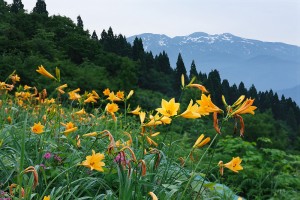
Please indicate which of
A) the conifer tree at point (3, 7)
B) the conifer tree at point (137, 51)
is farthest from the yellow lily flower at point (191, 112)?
the conifer tree at point (137, 51)

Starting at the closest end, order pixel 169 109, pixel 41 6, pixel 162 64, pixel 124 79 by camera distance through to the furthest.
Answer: pixel 169 109
pixel 124 79
pixel 41 6
pixel 162 64

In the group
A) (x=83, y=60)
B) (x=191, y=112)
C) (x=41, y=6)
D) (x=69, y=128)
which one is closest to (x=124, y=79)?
(x=83, y=60)

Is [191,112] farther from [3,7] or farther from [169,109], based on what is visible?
[3,7]

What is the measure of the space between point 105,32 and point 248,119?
22.7m

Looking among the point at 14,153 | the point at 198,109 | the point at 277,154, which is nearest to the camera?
the point at 198,109

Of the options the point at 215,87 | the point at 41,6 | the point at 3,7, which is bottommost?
the point at 215,87

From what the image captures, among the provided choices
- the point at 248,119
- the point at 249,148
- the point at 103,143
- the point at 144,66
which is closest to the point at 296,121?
the point at 144,66

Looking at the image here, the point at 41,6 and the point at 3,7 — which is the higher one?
the point at 41,6

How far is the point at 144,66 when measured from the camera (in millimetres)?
42531

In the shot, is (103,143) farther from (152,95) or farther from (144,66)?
(144,66)

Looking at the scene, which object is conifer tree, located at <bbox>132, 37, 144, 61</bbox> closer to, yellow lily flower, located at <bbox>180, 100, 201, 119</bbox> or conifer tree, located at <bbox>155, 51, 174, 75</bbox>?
conifer tree, located at <bbox>155, 51, 174, 75</bbox>

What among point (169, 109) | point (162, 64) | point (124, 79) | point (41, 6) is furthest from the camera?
point (162, 64)

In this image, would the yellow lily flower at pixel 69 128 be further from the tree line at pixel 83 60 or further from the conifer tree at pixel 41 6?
the conifer tree at pixel 41 6

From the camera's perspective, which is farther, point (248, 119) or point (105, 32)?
point (105, 32)
